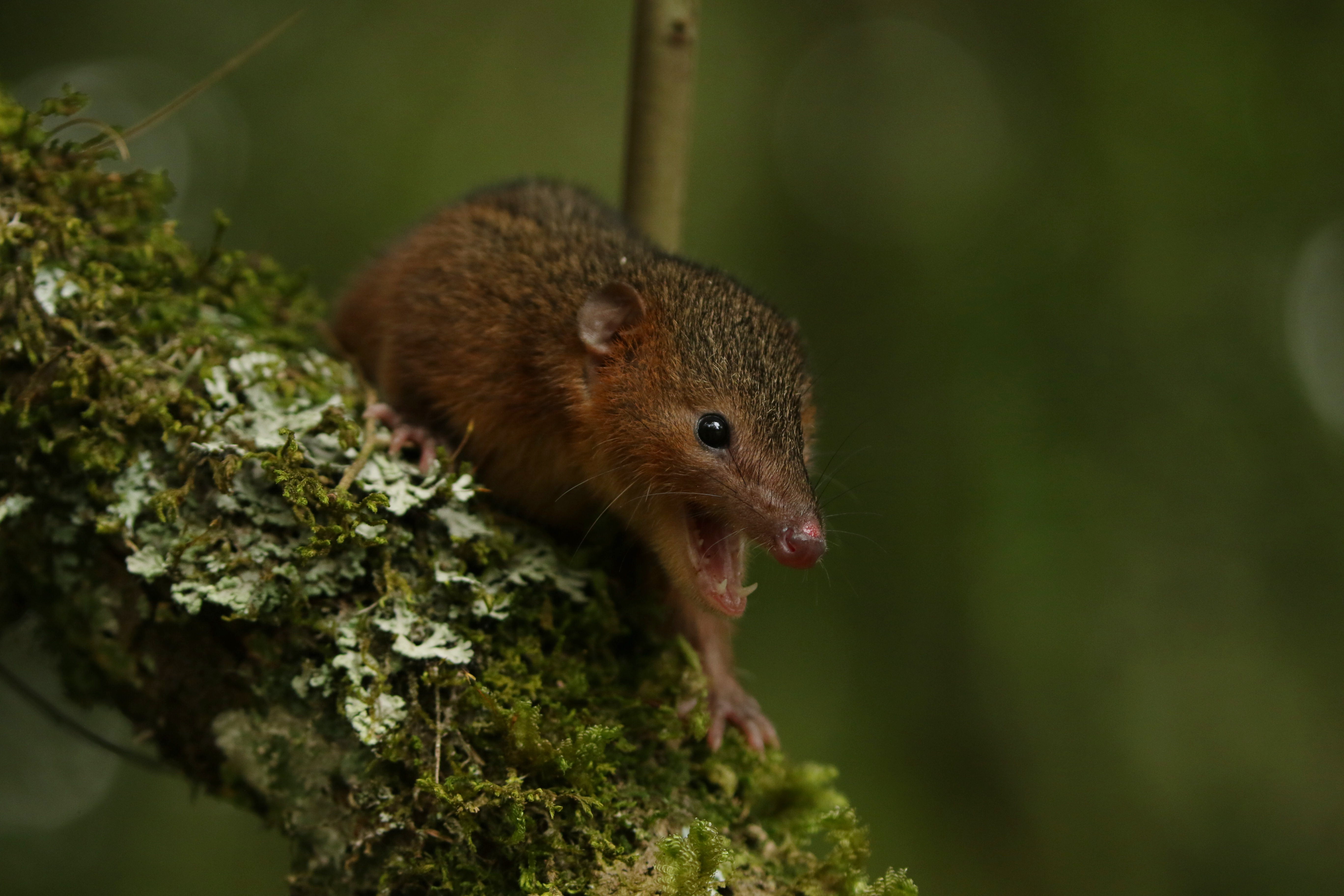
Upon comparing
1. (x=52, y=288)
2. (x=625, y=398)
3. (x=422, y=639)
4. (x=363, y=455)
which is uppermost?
(x=52, y=288)

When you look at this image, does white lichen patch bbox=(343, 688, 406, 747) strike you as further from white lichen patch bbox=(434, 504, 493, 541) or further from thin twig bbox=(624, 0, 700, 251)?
thin twig bbox=(624, 0, 700, 251)

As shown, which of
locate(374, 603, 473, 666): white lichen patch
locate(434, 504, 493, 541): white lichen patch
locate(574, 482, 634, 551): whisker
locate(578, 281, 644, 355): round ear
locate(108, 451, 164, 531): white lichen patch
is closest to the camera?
locate(374, 603, 473, 666): white lichen patch

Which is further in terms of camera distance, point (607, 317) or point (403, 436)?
point (607, 317)

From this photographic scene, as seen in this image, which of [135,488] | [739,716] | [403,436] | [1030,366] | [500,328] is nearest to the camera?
[135,488]

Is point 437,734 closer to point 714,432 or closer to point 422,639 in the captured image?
point 422,639

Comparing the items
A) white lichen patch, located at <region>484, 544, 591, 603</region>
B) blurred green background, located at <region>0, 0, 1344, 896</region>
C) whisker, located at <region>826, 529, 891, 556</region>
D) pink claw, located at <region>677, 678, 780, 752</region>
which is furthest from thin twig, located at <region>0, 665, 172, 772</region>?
blurred green background, located at <region>0, 0, 1344, 896</region>

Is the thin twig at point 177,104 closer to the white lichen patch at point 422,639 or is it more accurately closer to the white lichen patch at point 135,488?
the white lichen patch at point 135,488

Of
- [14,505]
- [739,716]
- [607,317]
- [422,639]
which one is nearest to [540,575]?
[422,639]

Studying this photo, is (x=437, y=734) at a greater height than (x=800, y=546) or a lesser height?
lesser
